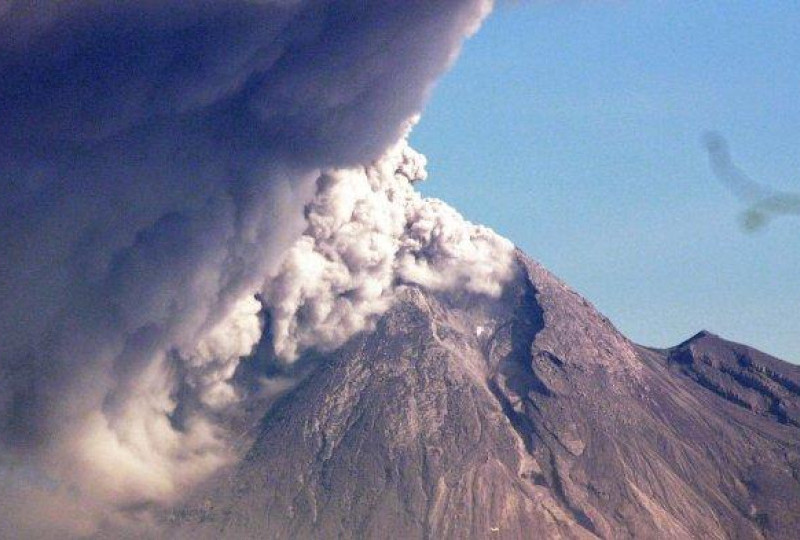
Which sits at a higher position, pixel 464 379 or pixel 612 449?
pixel 464 379

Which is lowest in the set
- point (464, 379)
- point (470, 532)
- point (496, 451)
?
point (470, 532)

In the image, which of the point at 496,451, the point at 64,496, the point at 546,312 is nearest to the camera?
the point at 64,496

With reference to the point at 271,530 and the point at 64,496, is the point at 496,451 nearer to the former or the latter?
the point at 271,530

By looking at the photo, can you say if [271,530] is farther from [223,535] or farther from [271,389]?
[271,389]

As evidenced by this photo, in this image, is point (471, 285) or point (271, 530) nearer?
point (271, 530)

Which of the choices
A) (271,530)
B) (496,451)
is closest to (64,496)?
(271,530)

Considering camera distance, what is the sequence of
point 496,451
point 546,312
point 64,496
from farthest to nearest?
point 546,312
point 496,451
point 64,496
